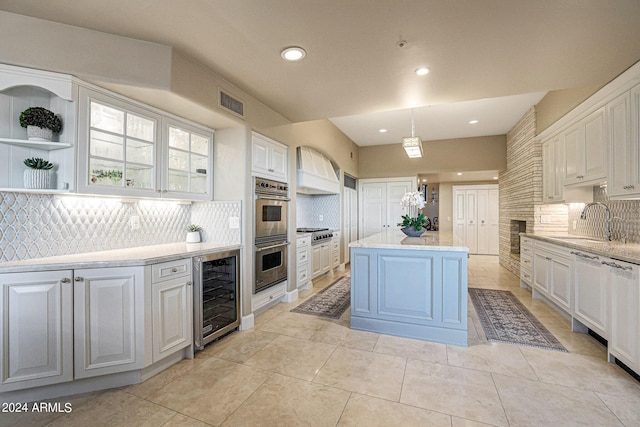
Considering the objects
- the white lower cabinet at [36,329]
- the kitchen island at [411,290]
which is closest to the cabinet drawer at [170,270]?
the white lower cabinet at [36,329]

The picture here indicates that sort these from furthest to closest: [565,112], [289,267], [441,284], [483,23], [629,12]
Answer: [289,267] < [565,112] < [441,284] < [483,23] < [629,12]

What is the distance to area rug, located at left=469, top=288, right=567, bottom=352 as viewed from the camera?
2.78m

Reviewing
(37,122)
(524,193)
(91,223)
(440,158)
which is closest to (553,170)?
(524,193)

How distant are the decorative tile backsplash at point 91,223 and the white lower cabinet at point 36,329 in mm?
360

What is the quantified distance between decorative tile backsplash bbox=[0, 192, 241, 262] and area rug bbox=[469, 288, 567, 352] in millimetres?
Answer: 2970

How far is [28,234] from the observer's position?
6.82 ft

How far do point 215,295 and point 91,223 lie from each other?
124 cm

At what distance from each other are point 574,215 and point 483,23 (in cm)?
381

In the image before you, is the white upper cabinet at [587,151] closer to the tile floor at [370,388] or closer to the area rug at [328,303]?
the tile floor at [370,388]

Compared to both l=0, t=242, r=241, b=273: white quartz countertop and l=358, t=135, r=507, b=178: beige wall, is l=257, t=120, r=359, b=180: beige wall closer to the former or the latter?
A: l=358, t=135, r=507, b=178: beige wall

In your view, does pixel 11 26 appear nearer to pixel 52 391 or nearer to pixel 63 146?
pixel 63 146

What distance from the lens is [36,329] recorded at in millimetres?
1861

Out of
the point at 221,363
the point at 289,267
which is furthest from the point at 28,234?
the point at 289,267

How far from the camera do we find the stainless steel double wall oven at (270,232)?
338 centimetres
